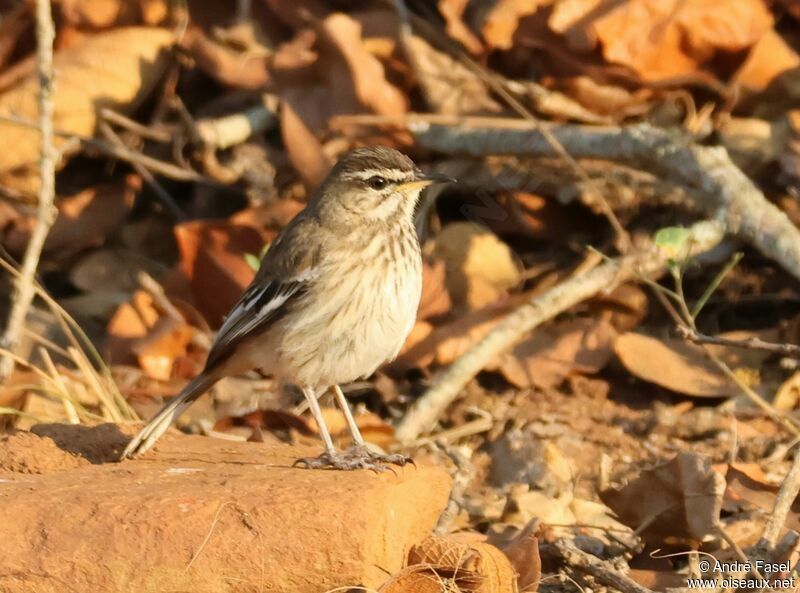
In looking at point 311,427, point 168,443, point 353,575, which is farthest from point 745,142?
point 353,575

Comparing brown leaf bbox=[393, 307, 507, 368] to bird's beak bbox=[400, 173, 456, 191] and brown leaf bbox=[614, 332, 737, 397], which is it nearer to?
brown leaf bbox=[614, 332, 737, 397]

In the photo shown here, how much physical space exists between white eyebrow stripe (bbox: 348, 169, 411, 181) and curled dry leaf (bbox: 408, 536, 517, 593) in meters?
2.07

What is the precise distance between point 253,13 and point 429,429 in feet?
11.6

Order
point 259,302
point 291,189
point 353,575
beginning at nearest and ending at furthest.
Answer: point 353,575 → point 259,302 → point 291,189

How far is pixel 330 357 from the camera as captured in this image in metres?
5.95

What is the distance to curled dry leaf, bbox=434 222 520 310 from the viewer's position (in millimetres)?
7918

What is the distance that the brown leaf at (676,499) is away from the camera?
5387mm

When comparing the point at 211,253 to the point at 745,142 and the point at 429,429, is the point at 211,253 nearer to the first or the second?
the point at 429,429

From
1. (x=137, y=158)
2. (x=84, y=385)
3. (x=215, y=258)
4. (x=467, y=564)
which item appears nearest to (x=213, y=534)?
(x=467, y=564)

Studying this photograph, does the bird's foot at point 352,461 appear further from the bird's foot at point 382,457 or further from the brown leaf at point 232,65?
the brown leaf at point 232,65

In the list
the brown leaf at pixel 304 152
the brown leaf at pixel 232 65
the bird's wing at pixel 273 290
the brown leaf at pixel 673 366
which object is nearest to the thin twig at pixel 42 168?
the bird's wing at pixel 273 290

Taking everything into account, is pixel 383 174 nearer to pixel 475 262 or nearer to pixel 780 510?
pixel 475 262

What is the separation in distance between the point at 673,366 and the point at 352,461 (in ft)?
8.50

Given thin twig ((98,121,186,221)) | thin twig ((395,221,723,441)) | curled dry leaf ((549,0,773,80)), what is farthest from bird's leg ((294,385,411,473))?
thin twig ((98,121,186,221))
